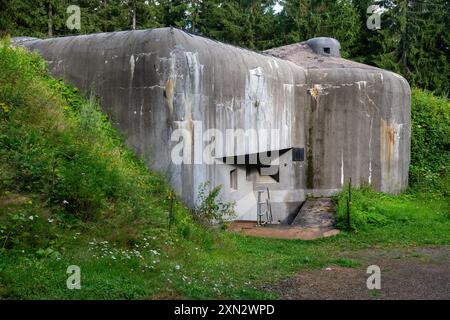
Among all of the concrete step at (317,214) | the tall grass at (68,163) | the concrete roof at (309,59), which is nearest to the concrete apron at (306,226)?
the concrete step at (317,214)

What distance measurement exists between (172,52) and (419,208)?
6.89 meters

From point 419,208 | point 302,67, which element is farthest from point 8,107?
point 419,208

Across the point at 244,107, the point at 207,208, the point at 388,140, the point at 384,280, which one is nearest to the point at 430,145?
the point at 388,140

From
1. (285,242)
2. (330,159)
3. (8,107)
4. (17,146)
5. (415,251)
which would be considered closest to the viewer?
(17,146)

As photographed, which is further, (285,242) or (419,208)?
(419,208)

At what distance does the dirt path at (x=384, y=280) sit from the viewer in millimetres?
5531

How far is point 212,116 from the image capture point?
9.12m

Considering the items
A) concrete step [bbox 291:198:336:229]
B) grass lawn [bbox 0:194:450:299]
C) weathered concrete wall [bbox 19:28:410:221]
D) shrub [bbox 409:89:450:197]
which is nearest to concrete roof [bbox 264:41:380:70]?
weathered concrete wall [bbox 19:28:410:221]

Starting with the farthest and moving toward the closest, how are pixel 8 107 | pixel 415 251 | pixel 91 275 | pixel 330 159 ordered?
pixel 330 159
pixel 415 251
pixel 8 107
pixel 91 275

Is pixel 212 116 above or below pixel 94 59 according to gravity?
below

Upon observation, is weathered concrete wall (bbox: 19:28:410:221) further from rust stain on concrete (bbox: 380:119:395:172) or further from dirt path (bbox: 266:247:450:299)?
dirt path (bbox: 266:247:450:299)

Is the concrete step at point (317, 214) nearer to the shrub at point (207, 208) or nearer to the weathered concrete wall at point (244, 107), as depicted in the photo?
the weathered concrete wall at point (244, 107)

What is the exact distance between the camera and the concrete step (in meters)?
10.6
